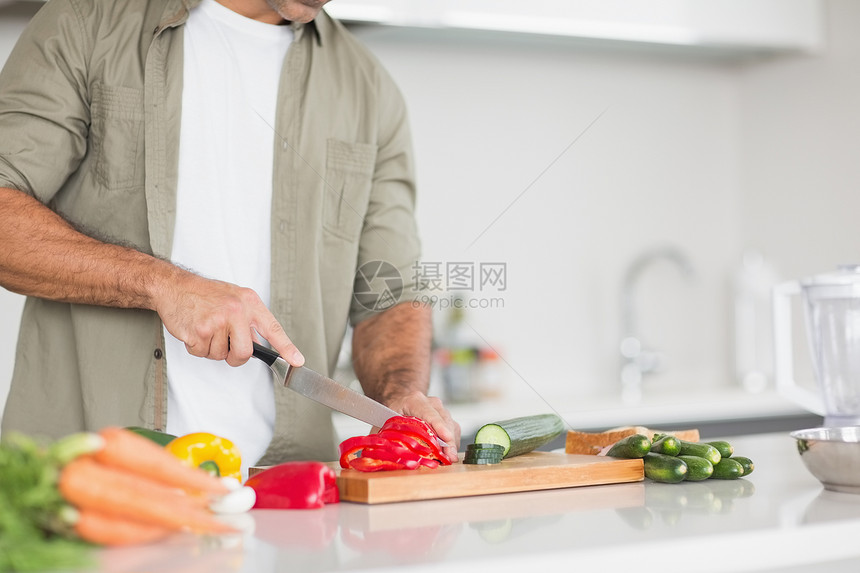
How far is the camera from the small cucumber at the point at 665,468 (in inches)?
48.7

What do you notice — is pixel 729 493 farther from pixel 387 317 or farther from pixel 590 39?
pixel 590 39

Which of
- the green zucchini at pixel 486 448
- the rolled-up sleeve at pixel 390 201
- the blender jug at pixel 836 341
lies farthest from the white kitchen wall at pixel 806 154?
the green zucchini at pixel 486 448

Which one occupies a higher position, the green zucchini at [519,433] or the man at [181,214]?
the man at [181,214]

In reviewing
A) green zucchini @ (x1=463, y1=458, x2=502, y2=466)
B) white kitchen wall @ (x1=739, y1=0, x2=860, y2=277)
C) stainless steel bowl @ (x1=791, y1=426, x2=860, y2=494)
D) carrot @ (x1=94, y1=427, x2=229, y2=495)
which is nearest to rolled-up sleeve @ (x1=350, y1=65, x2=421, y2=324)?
green zucchini @ (x1=463, y1=458, x2=502, y2=466)

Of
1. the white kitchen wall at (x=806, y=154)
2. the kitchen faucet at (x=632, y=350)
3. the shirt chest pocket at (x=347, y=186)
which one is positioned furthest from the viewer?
the kitchen faucet at (x=632, y=350)

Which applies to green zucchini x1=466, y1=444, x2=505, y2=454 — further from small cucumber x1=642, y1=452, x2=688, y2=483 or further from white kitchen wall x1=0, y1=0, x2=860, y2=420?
white kitchen wall x1=0, y1=0, x2=860, y2=420

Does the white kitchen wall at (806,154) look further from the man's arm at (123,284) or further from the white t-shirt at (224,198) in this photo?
the man's arm at (123,284)

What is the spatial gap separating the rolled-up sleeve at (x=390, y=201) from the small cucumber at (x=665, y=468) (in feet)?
2.01

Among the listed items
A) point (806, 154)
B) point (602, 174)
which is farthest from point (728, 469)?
point (806, 154)

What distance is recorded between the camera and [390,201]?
1.81 metres

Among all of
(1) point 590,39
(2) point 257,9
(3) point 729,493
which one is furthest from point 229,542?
(1) point 590,39

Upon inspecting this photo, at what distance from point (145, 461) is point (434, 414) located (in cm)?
64

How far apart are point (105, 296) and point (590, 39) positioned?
177 cm

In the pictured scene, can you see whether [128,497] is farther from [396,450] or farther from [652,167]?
[652,167]
